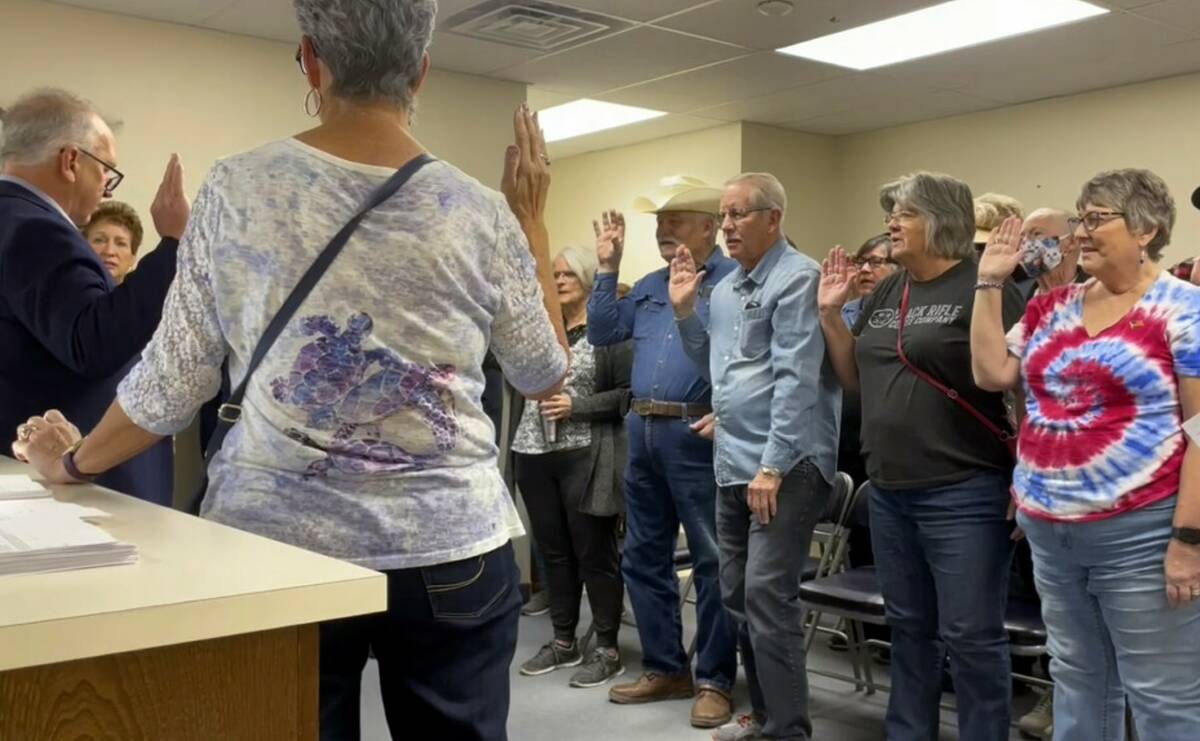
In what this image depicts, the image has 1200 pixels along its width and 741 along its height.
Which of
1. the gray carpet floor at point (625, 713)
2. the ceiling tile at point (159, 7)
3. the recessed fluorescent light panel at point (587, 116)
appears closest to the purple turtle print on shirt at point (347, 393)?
the gray carpet floor at point (625, 713)

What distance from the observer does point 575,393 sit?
410cm

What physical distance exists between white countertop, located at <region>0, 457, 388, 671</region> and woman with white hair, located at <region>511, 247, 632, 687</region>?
2.84m

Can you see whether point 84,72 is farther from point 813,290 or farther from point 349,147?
point 349,147

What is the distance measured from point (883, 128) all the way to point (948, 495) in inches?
182

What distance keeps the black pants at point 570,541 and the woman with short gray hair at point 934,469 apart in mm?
1348

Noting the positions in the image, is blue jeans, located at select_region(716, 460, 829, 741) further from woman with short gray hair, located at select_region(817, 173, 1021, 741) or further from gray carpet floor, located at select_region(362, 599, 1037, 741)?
gray carpet floor, located at select_region(362, 599, 1037, 741)

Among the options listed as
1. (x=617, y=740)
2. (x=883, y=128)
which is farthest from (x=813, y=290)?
(x=883, y=128)

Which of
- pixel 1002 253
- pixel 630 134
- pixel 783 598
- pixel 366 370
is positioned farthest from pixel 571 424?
pixel 630 134

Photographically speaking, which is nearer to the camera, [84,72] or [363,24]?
[363,24]

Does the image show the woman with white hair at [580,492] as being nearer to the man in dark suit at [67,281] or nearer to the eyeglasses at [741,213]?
the eyeglasses at [741,213]

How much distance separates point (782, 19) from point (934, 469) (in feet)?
8.11

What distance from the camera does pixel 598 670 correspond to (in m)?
3.92

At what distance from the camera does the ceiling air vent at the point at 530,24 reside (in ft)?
14.4

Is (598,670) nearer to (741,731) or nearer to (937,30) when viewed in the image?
(741,731)
